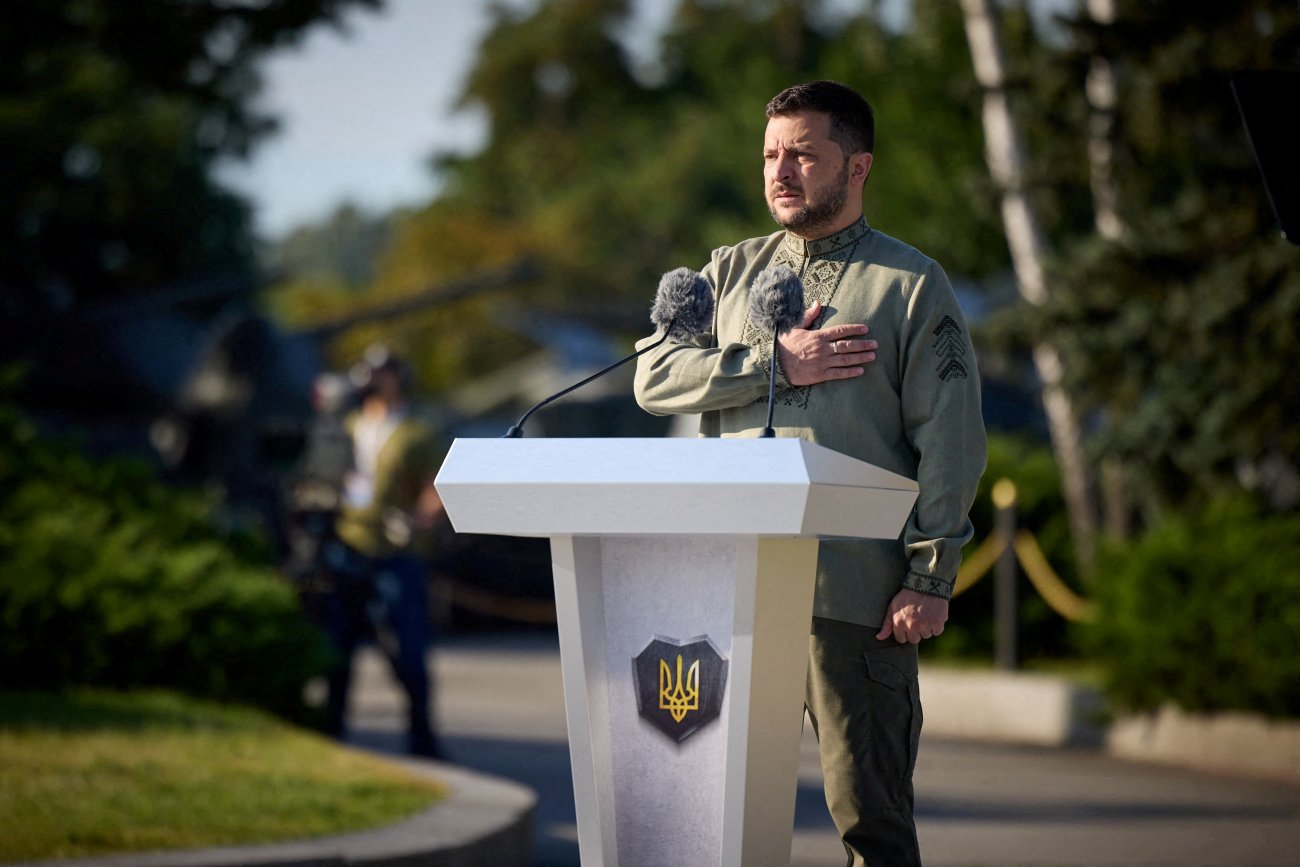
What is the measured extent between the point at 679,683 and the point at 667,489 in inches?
17.3

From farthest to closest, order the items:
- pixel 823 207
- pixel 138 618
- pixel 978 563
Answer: pixel 978 563, pixel 138 618, pixel 823 207

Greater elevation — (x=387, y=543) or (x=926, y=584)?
(x=926, y=584)

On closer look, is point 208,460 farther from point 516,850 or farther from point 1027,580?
point 516,850

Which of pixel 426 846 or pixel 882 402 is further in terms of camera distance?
pixel 426 846

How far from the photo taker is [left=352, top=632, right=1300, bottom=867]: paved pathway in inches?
283

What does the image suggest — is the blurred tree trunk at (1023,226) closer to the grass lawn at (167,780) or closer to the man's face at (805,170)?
the grass lawn at (167,780)

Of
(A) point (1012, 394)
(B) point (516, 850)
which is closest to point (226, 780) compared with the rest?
(B) point (516, 850)

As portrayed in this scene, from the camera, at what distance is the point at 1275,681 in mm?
9969

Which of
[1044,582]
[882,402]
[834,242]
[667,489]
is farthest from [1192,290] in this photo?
[667,489]

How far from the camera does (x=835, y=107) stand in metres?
3.91

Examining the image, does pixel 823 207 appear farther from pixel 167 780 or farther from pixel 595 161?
pixel 595 161

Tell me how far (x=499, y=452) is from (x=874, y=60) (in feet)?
50.7

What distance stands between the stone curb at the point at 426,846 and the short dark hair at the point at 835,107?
2609 millimetres

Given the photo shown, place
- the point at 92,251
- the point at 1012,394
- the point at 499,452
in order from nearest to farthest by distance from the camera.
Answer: the point at 499,452
the point at 1012,394
the point at 92,251
